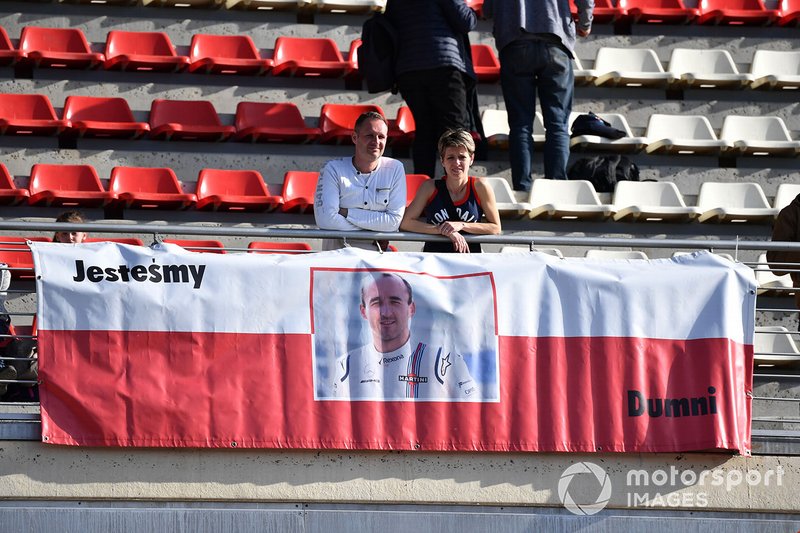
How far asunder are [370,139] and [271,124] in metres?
2.96

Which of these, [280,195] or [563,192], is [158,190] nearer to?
[280,195]

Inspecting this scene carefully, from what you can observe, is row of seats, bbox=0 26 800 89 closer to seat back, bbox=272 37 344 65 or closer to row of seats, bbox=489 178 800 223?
seat back, bbox=272 37 344 65

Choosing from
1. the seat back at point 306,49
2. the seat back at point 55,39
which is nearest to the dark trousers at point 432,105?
the seat back at point 306,49

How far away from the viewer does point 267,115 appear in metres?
9.01

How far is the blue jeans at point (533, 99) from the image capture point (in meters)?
8.23

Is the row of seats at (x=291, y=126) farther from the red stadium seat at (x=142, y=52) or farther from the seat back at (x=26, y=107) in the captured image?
the red stadium seat at (x=142, y=52)

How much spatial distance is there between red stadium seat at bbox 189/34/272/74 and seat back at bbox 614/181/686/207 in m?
2.78

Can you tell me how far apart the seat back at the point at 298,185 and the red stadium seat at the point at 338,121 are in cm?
54

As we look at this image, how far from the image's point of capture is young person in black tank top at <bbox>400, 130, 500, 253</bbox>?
6.01m

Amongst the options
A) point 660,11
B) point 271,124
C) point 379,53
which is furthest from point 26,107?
point 660,11

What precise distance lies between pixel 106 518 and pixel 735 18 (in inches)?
280

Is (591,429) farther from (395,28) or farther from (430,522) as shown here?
(395,28)

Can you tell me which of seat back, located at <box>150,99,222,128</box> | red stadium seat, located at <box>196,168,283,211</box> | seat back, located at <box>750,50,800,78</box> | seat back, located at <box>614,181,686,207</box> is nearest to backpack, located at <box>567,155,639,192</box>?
seat back, located at <box>614,181,686,207</box>

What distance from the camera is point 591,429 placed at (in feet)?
18.1
